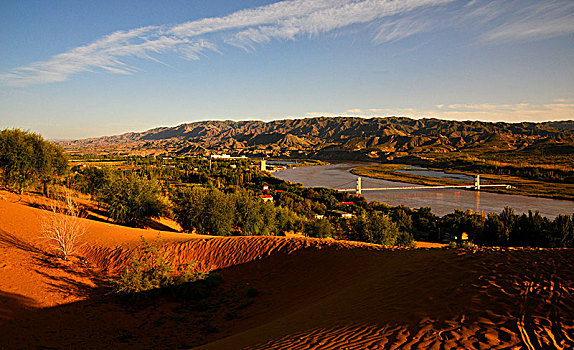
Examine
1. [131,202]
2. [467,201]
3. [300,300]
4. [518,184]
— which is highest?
[131,202]

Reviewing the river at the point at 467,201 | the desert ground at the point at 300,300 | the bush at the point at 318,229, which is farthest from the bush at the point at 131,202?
the river at the point at 467,201

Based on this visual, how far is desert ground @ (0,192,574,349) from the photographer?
5266 mm

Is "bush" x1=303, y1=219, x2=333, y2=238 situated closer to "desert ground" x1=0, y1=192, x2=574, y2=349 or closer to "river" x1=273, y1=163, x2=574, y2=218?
"desert ground" x1=0, y1=192, x2=574, y2=349

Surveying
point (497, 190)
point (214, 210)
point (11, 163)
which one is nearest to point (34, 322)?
point (214, 210)

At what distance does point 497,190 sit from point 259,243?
7428 centimetres

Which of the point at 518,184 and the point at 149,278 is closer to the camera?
the point at 149,278

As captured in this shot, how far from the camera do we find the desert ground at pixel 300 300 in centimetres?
527

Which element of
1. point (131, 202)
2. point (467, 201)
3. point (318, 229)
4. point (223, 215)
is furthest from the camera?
point (467, 201)

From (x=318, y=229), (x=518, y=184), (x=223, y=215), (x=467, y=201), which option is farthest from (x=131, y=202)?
(x=518, y=184)

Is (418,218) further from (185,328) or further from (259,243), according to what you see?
(185,328)

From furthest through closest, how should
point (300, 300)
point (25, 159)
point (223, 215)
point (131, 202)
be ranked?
point (25, 159) < point (131, 202) < point (223, 215) < point (300, 300)

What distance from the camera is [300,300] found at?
898cm

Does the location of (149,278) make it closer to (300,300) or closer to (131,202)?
(300,300)

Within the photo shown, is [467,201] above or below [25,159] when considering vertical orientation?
below
